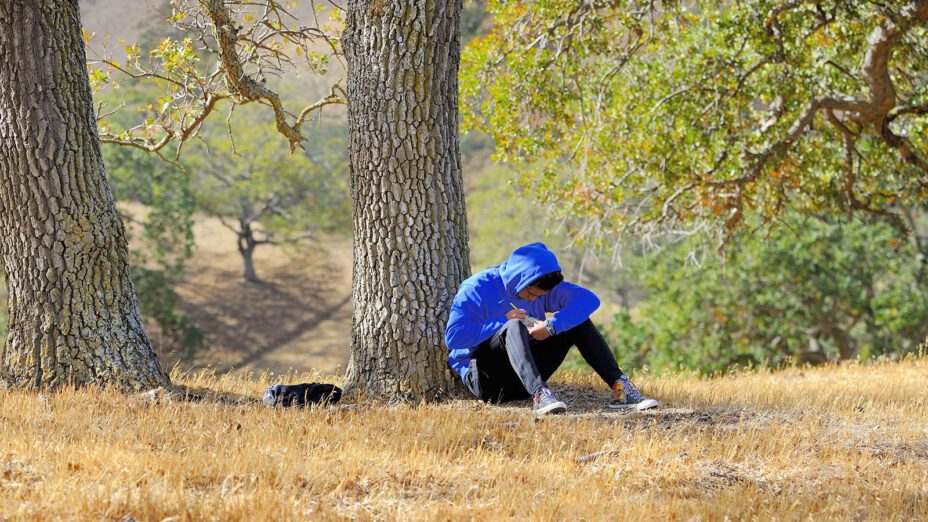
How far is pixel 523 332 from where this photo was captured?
612 centimetres

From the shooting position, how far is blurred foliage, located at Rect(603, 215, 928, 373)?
19.3 metres

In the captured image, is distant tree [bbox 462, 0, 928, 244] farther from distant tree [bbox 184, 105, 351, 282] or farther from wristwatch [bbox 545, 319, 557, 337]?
distant tree [bbox 184, 105, 351, 282]

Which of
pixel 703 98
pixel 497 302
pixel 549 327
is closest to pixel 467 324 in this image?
pixel 497 302

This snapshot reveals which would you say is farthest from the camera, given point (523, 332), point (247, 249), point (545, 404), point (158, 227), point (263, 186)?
point (247, 249)

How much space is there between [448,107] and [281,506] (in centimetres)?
347

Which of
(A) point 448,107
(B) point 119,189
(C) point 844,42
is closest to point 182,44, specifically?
(A) point 448,107

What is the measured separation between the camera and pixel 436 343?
253 inches

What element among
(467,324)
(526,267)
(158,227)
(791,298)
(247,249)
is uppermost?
(158,227)

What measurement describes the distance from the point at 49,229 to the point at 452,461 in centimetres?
324

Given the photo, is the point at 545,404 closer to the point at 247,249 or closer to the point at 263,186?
the point at 263,186

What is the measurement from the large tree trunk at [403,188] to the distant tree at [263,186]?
30.0 meters

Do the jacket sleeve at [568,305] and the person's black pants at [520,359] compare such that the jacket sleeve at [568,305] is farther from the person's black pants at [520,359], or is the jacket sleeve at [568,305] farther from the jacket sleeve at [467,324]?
the jacket sleeve at [467,324]

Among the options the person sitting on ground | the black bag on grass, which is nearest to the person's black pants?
the person sitting on ground

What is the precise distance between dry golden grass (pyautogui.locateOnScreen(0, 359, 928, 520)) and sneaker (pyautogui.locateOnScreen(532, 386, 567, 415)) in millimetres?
87
